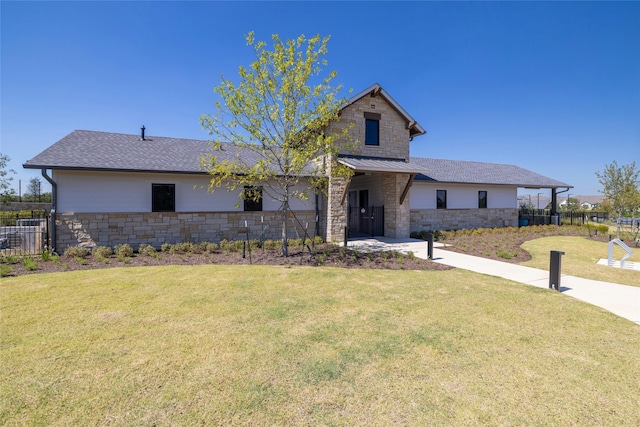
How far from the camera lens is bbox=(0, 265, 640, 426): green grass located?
310cm

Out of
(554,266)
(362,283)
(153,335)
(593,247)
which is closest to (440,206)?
(593,247)

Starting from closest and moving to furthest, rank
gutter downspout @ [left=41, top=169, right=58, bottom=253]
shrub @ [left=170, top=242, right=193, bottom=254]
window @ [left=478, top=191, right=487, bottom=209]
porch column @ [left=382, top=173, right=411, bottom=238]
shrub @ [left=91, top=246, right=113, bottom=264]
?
shrub @ [left=91, top=246, right=113, bottom=264], gutter downspout @ [left=41, top=169, right=58, bottom=253], shrub @ [left=170, top=242, right=193, bottom=254], porch column @ [left=382, top=173, right=411, bottom=238], window @ [left=478, top=191, right=487, bottom=209]

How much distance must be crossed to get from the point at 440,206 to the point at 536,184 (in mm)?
9535

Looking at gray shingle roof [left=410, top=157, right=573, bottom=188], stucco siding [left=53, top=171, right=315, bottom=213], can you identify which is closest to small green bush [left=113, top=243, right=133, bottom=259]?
stucco siding [left=53, top=171, right=315, bottom=213]

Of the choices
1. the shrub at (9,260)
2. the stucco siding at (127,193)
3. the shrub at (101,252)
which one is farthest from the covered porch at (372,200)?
the shrub at (9,260)

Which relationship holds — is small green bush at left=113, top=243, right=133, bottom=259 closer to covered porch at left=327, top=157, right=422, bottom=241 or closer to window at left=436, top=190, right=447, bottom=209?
covered porch at left=327, top=157, right=422, bottom=241

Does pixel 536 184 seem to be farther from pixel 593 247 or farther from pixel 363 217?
pixel 363 217

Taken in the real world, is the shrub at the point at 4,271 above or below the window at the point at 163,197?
below

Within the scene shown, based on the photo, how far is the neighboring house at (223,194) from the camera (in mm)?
12133

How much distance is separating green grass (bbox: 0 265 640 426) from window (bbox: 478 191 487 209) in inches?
674

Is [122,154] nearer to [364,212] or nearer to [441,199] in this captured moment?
[364,212]

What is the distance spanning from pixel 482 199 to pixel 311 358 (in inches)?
889

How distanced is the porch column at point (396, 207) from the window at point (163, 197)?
1184 centimetres

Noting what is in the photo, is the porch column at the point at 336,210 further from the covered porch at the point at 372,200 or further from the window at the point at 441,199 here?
the window at the point at 441,199
